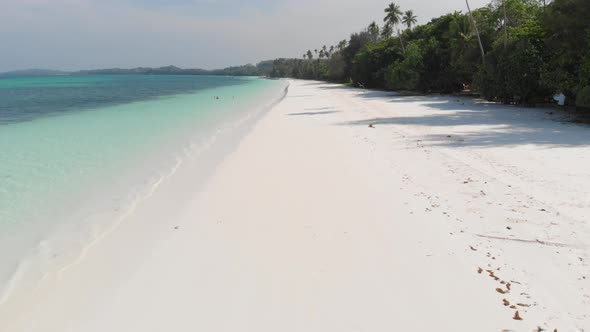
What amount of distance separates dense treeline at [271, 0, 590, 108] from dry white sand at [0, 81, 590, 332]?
10236 millimetres

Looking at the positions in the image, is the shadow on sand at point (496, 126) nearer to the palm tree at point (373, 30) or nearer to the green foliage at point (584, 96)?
the green foliage at point (584, 96)

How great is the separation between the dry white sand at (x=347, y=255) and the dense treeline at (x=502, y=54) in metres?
10.2

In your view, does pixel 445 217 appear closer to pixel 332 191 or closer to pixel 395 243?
pixel 395 243

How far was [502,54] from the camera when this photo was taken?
2367cm

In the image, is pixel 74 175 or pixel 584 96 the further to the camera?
pixel 584 96

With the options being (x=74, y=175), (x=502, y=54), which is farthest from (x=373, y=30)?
(x=74, y=175)

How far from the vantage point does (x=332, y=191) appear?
324 inches

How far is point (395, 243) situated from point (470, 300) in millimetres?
1613

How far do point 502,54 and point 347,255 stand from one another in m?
23.6

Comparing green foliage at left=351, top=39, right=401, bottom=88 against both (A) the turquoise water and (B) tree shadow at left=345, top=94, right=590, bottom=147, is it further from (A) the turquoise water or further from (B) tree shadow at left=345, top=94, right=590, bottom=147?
(A) the turquoise water

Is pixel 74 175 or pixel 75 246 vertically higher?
pixel 74 175

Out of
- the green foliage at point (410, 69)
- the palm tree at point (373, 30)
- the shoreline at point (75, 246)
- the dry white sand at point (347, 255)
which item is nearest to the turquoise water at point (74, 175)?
the shoreline at point (75, 246)

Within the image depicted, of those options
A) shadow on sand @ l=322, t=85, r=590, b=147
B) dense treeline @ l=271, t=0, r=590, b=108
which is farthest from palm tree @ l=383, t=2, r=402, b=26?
shadow on sand @ l=322, t=85, r=590, b=147

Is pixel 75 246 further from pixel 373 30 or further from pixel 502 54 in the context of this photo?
pixel 373 30
